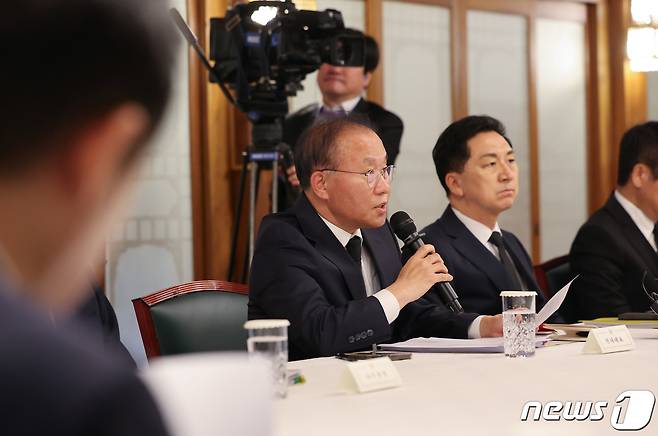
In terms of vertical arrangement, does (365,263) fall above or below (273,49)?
below

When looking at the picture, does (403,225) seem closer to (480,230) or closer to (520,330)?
(520,330)

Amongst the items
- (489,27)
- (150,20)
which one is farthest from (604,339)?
(489,27)

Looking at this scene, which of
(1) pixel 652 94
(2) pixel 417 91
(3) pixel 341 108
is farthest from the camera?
(1) pixel 652 94

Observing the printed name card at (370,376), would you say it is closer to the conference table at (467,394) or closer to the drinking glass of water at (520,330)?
the conference table at (467,394)

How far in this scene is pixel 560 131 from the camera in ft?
22.4

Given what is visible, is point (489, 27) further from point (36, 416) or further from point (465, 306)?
point (36, 416)

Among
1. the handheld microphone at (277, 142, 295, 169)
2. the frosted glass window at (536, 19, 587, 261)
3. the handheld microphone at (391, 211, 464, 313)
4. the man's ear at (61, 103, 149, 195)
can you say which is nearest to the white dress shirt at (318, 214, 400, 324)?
the handheld microphone at (391, 211, 464, 313)

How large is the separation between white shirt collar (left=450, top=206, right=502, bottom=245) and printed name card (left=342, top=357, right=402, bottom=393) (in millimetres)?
1385

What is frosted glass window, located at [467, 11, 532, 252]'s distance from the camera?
635cm

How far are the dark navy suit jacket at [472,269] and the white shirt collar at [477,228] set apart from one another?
4 centimetres

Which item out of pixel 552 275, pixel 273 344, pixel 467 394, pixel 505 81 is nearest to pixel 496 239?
pixel 552 275

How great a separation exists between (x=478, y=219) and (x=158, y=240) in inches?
88.2

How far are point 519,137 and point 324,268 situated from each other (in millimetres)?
4422

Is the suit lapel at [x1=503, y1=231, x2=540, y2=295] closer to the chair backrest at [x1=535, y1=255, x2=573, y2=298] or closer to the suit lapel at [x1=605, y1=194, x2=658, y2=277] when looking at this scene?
the chair backrest at [x1=535, y1=255, x2=573, y2=298]
